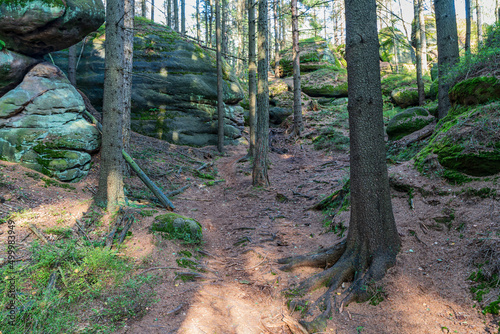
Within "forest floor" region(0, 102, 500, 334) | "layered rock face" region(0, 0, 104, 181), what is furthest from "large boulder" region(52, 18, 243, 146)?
"forest floor" region(0, 102, 500, 334)

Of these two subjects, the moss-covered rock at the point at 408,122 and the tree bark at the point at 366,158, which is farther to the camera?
the moss-covered rock at the point at 408,122

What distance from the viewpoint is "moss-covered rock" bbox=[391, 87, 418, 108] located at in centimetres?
1791

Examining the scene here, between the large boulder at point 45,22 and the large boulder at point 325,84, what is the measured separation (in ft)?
57.6

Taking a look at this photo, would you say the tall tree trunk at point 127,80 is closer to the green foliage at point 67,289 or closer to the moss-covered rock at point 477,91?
the green foliage at point 67,289

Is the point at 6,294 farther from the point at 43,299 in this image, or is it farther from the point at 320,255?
the point at 320,255

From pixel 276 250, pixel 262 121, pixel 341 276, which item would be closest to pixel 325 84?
pixel 262 121

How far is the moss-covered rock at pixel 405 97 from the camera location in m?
17.9

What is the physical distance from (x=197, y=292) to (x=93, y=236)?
8.73 feet

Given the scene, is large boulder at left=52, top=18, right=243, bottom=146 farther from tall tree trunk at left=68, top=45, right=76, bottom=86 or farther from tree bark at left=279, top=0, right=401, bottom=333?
tree bark at left=279, top=0, right=401, bottom=333

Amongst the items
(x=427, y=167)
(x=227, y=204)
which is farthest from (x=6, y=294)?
(x=427, y=167)

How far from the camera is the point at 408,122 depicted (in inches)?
411

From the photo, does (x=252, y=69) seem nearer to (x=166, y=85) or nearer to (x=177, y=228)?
(x=166, y=85)

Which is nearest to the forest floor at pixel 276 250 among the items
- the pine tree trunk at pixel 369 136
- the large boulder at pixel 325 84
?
the pine tree trunk at pixel 369 136

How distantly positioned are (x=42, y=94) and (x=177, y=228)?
6637 millimetres
